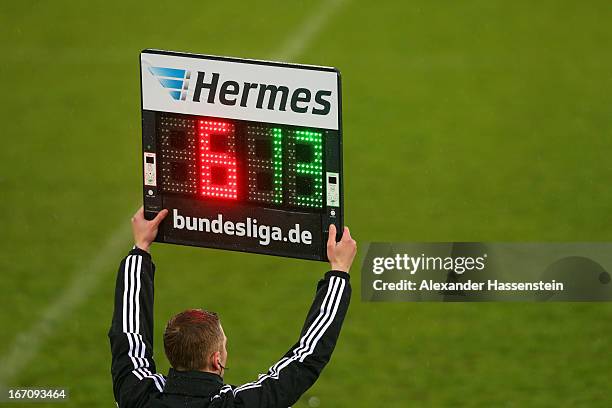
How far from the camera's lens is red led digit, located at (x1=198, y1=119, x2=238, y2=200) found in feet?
19.2

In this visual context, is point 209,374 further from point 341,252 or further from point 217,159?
point 217,159

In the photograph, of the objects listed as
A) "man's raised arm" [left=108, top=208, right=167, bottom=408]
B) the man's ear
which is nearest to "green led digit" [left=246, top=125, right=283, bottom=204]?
"man's raised arm" [left=108, top=208, right=167, bottom=408]

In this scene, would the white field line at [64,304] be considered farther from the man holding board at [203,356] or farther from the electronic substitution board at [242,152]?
the man holding board at [203,356]

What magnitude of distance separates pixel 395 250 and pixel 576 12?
5.88 m

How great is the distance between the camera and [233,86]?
5641 millimetres

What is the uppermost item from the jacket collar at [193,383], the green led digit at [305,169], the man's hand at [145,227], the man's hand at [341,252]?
the green led digit at [305,169]

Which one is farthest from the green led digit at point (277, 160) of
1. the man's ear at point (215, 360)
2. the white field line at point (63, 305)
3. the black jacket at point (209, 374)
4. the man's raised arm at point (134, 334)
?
the white field line at point (63, 305)

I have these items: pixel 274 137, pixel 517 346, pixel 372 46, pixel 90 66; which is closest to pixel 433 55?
pixel 372 46

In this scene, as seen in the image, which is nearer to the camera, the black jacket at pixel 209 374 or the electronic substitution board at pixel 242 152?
the black jacket at pixel 209 374

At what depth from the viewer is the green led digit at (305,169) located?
568cm

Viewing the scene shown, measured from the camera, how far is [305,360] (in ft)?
16.7

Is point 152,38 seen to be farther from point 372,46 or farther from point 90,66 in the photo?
point 372,46

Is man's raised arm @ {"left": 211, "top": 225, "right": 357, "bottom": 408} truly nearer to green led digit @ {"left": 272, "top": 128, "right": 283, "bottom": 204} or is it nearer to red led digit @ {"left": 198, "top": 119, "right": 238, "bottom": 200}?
green led digit @ {"left": 272, "top": 128, "right": 283, "bottom": 204}

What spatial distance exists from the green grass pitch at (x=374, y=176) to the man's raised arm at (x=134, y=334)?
13.5ft
